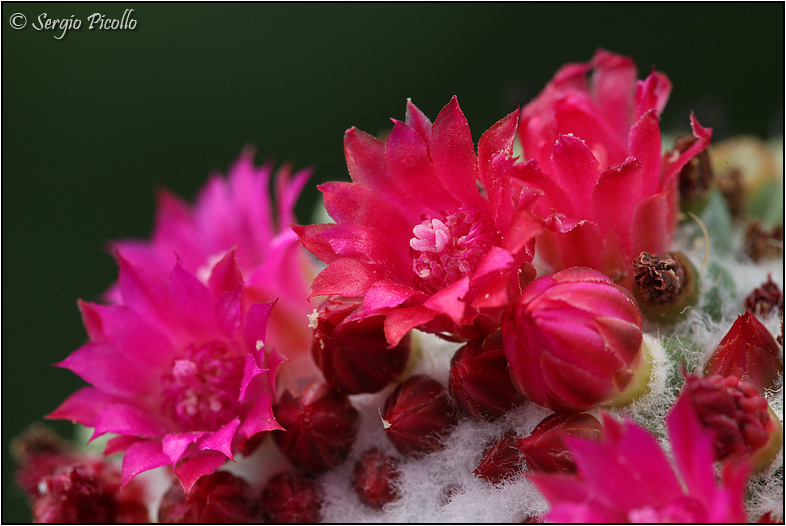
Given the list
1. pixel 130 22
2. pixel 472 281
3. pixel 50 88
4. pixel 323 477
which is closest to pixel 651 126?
pixel 472 281

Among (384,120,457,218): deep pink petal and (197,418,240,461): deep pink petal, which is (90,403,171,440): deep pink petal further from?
(384,120,457,218): deep pink petal

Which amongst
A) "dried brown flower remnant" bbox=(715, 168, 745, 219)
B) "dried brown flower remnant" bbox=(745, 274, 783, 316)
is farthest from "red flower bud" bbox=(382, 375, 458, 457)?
"dried brown flower remnant" bbox=(715, 168, 745, 219)

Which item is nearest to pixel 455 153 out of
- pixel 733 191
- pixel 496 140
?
pixel 496 140

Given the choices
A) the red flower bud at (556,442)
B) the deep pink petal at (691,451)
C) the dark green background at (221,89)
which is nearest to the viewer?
the deep pink petal at (691,451)

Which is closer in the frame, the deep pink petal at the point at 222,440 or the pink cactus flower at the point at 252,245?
the deep pink petal at the point at 222,440

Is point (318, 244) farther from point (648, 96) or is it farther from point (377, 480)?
point (648, 96)

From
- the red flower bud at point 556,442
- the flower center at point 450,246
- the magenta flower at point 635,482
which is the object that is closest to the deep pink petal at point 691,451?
the magenta flower at point 635,482

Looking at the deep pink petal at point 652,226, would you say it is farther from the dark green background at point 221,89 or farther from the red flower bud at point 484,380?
the dark green background at point 221,89
